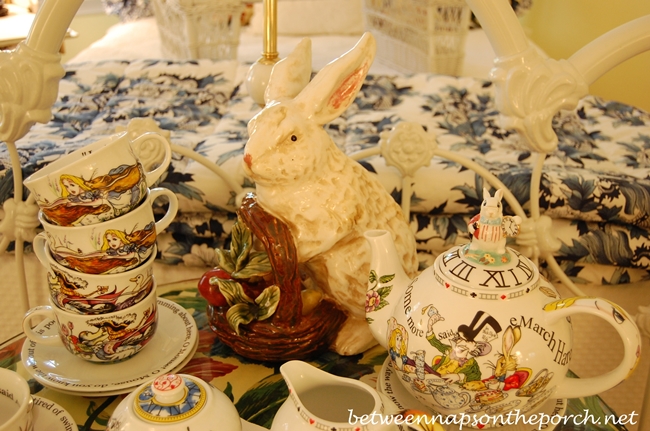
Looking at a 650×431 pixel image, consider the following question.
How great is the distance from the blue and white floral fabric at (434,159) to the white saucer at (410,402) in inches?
17.8

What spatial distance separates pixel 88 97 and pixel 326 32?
1.44m

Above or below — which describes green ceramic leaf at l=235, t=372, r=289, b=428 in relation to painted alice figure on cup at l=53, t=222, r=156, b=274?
below

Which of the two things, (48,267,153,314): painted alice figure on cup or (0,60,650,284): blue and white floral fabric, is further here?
(0,60,650,284): blue and white floral fabric

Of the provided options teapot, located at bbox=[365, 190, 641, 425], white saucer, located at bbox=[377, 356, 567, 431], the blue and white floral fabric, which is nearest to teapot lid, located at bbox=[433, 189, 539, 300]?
teapot, located at bbox=[365, 190, 641, 425]

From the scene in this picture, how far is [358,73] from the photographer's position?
0.68 metres

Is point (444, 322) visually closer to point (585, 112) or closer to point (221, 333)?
point (221, 333)

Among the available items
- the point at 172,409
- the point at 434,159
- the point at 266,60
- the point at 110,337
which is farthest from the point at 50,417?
the point at 434,159

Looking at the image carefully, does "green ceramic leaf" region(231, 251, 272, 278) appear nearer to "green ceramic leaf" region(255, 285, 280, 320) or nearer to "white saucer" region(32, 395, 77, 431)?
"green ceramic leaf" region(255, 285, 280, 320)

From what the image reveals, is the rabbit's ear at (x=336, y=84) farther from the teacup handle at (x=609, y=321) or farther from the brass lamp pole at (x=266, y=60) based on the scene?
the teacup handle at (x=609, y=321)

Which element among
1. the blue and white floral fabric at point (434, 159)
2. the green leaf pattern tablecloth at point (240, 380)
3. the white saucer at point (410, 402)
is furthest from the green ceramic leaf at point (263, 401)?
the blue and white floral fabric at point (434, 159)

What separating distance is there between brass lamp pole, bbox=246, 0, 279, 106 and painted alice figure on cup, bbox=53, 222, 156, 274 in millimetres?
269

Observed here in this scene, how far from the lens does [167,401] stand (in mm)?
507

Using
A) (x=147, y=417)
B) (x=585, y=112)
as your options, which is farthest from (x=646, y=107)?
(x=147, y=417)

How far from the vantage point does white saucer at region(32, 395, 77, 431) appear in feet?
2.02
